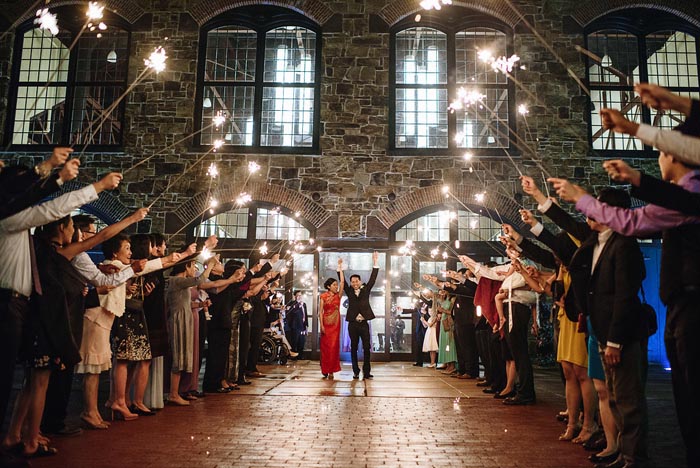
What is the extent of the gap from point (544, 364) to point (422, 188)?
4206mm

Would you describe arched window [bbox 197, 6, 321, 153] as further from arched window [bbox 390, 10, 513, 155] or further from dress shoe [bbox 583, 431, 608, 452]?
dress shoe [bbox 583, 431, 608, 452]

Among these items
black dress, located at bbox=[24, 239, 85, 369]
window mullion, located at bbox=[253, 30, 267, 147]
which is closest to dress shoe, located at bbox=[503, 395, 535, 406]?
black dress, located at bbox=[24, 239, 85, 369]

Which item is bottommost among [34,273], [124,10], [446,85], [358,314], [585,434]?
[585,434]

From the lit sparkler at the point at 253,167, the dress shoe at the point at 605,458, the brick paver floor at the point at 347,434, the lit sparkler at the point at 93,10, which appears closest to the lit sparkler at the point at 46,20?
the lit sparkler at the point at 93,10

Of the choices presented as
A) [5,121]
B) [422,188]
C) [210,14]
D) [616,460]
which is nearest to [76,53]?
[5,121]

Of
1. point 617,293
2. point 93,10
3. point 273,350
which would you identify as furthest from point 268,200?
point 617,293

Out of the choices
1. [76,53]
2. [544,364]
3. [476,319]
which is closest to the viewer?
[476,319]

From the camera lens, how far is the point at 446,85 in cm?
1227

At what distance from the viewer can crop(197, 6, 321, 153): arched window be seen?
39.8ft

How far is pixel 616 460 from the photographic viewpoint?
3.54m

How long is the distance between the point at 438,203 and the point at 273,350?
463 cm

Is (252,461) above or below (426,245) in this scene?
below

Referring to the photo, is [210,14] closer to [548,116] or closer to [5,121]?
[5,121]

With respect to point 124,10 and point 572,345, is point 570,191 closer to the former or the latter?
point 572,345
